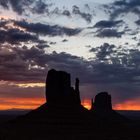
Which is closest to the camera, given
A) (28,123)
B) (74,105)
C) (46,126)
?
(46,126)

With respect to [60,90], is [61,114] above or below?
below

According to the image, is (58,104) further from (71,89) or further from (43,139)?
(43,139)

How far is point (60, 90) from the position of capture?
15738 centimetres

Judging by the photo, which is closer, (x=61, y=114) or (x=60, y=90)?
(x=61, y=114)

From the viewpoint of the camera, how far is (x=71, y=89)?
522ft

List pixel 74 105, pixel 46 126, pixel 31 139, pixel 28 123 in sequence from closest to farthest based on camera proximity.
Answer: pixel 31 139 → pixel 46 126 → pixel 28 123 → pixel 74 105

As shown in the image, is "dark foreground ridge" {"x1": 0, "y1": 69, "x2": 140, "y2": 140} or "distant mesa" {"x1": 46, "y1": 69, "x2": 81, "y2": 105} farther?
"distant mesa" {"x1": 46, "y1": 69, "x2": 81, "y2": 105}

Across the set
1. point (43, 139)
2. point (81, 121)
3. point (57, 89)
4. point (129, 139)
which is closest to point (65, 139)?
point (43, 139)

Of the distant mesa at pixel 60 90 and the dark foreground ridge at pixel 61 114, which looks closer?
the dark foreground ridge at pixel 61 114

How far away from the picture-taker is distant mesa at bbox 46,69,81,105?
508 feet

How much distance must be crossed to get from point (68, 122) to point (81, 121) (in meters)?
5.18

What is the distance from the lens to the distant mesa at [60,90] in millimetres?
154875

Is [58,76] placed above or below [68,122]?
above

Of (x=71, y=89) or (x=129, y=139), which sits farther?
(x=71, y=89)
